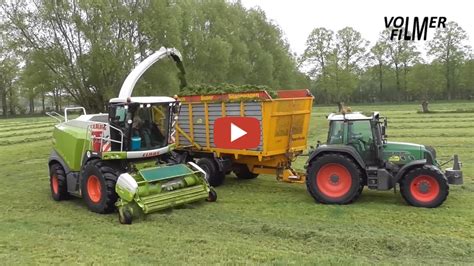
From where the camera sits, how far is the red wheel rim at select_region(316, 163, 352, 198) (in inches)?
334

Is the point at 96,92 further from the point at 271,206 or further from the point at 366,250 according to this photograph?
the point at 366,250

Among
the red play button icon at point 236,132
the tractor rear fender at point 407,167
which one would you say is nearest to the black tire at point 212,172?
the red play button icon at point 236,132

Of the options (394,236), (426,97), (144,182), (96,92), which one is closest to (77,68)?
(96,92)

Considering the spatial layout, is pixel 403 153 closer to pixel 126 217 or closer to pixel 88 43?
pixel 126 217

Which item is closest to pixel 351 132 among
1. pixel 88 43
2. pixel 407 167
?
pixel 407 167

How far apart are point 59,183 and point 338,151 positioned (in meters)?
5.71

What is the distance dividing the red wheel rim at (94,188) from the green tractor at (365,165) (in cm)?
391

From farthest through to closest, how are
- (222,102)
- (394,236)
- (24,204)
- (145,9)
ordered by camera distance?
(145,9)
(222,102)
(24,204)
(394,236)

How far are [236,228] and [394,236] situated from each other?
2283 mm

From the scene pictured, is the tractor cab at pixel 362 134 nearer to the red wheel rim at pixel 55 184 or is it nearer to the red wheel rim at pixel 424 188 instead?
the red wheel rim at pixel 424 188

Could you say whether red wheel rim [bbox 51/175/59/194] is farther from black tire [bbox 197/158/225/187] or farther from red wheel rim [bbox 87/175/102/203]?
black tire [bbox 197/158/225/187]

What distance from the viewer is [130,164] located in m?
8.80

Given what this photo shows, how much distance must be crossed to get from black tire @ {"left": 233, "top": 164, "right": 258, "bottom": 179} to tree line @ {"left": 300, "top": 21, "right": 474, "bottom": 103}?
179 ft

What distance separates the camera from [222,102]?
1048cm
